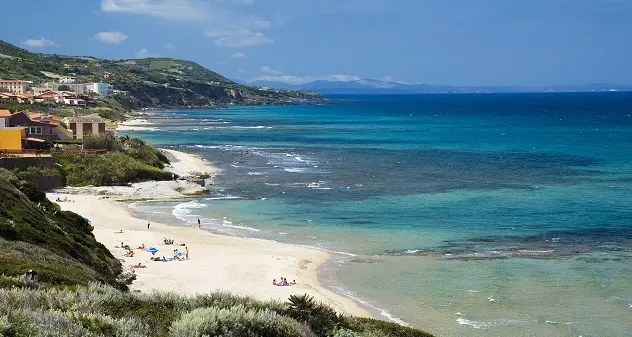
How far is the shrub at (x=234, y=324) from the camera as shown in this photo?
916 centimetres

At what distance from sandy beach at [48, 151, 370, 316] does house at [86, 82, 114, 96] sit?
124600mm

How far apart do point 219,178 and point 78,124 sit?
677 inches

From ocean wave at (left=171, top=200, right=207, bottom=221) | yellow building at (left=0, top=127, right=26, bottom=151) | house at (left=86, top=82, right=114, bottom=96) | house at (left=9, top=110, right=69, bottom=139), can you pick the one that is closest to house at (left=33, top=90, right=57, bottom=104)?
house at (left=86, top=82, right=114, bottom=96)

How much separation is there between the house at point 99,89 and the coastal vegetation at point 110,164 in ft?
341

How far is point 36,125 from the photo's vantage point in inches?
2344

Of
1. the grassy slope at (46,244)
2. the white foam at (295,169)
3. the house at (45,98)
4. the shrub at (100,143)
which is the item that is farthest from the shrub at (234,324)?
the house at (45,98)

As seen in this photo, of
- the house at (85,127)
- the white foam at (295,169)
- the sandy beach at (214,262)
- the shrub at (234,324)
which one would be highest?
the house at (85,127)

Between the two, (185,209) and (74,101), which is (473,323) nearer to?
(185,209)

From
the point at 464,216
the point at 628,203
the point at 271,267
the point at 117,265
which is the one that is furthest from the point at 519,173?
the point at 117,265

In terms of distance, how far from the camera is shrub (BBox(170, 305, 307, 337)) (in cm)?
916

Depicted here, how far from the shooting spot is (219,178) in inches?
2223

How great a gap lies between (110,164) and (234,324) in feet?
147

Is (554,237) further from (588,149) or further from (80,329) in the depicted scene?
(588,149)

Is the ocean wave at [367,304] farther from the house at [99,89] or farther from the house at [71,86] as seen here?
the house at [99,89]
